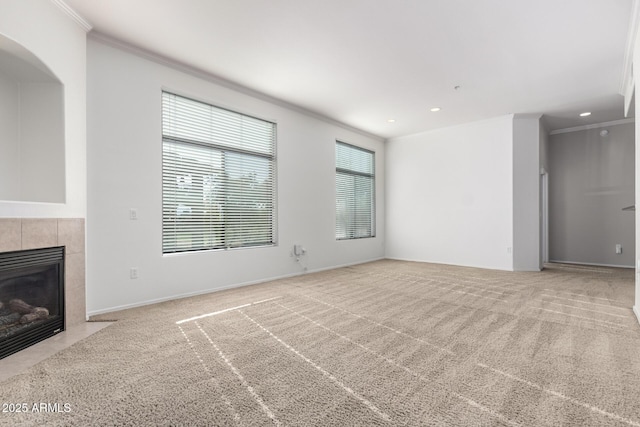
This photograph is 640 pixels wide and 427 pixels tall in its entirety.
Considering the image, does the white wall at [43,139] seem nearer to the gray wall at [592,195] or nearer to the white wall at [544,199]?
the white wall at [544,199]

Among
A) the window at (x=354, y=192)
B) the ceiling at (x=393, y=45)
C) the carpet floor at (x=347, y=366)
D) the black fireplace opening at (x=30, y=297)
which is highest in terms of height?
the ceiling at (x=393, y=45)

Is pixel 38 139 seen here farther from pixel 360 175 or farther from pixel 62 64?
pixel 360 175

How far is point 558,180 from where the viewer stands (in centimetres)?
689

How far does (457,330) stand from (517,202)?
409cm

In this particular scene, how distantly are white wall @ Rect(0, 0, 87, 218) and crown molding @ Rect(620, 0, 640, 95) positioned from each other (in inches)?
194

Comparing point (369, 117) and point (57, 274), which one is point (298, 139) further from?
point (57, 274)

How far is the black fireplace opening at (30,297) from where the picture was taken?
2.30 meters

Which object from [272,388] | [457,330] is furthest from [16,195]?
[457,330]

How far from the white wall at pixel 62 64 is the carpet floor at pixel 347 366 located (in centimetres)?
115

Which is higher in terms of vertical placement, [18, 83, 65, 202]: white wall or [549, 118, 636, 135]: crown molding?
[549, 118, 636, 135]: crown molding

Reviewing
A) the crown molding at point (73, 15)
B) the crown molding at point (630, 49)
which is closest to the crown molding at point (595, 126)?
the crown molding at point (630, 49)

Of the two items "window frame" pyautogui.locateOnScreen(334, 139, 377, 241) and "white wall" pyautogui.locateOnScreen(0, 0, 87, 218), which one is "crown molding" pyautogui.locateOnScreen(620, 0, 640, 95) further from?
"white wall" pyautogui.locateOnScreen(0, 0, 87, 218)

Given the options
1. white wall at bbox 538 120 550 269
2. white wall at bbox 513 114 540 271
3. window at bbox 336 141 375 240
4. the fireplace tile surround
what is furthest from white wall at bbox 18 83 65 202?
white wall at bbox 538 120 550 269

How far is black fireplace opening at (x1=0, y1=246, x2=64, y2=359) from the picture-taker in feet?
7.54
